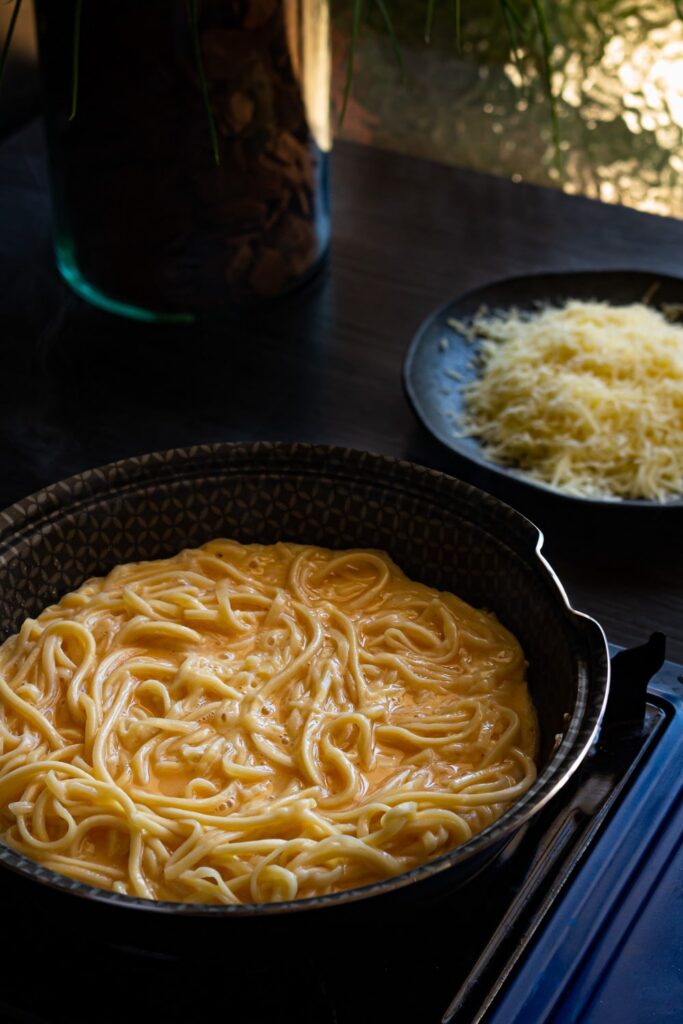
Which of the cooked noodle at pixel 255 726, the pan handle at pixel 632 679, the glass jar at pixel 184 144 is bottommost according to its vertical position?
the cooked noodle at pixel 255 726

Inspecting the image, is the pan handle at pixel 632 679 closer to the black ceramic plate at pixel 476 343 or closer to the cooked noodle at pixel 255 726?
the cooked noodle at pixel 255 726

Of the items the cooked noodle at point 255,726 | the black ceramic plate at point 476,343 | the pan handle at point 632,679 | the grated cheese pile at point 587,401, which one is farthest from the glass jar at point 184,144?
the pan handle at point 632,679

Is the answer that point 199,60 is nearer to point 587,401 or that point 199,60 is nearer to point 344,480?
point 344,480

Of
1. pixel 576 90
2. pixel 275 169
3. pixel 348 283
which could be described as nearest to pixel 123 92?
pixel 275 169

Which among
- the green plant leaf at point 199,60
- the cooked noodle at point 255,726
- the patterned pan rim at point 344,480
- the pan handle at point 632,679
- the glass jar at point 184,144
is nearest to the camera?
the patterned pan rim at point 344,480

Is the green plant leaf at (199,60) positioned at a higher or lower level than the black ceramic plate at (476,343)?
higher

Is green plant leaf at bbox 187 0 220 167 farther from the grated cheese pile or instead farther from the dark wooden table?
the grated cheese pile

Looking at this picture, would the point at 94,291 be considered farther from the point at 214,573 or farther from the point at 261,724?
the point at 261,724
